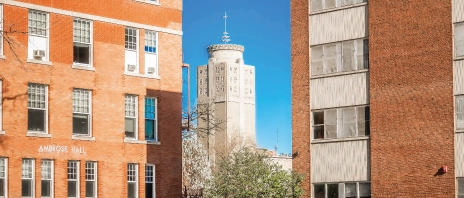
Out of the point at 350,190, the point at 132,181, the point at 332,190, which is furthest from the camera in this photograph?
the point at 132,181

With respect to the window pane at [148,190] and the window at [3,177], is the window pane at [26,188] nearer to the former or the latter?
the window at [3,177]

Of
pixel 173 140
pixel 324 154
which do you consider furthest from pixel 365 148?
pixel 173 140

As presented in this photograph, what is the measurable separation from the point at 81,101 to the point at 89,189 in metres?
4.89

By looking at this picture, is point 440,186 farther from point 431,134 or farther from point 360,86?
point 360,86

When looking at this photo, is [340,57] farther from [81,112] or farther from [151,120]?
[81,112]

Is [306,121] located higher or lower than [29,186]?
higher

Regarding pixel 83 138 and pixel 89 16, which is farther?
pixel 89 16

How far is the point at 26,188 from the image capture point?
50.6 metres

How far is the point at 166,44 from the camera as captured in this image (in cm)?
5803

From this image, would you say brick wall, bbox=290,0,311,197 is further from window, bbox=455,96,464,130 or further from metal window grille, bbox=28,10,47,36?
metal window grille, bbox=28,10,47,36

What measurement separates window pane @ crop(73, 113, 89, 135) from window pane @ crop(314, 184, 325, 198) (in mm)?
13425

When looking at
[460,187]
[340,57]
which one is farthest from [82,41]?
[460,187]

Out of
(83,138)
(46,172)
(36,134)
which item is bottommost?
(46,172)

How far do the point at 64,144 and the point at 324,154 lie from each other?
46.6 feet
